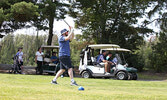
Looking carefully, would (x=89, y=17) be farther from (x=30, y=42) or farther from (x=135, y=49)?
(x=30, y=42)

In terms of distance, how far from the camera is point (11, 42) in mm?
29406

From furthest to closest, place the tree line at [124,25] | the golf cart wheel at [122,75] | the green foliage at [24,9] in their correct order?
1. the tree line at [124,25]
2. the green foliage at [24,9]
3. the golf cart wheel at [122,75]

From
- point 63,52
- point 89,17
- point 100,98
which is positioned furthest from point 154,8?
point 100,98

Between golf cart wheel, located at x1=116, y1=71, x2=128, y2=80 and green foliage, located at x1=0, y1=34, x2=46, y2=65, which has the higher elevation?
green foliage, located at x1=0, y1=34, x2=46, y2=65

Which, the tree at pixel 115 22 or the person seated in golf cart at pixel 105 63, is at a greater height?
the tree at pixel 115 22

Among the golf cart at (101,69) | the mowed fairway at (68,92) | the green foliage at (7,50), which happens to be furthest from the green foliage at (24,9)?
the green foliage at (7,50)

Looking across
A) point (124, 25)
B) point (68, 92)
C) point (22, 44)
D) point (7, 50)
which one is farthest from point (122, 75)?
point (22, 44)

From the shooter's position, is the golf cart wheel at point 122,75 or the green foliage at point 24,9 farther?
the green foliage at point 24,9

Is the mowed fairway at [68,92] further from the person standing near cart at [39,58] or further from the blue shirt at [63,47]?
the person standing near cart at [39,58]

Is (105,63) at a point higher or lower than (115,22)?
lower

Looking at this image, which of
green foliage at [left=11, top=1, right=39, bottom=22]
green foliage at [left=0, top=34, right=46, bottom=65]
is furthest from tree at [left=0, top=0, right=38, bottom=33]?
green foliage at [left=0, top=34, right=46, bottom=65]

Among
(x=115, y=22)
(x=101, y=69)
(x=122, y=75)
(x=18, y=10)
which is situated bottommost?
(x=122, y=75)

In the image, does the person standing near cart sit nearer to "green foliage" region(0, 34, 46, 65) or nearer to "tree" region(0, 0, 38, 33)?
"tree" region(0, 0, 38, 33)

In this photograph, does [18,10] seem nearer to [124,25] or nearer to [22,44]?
[124,25]
